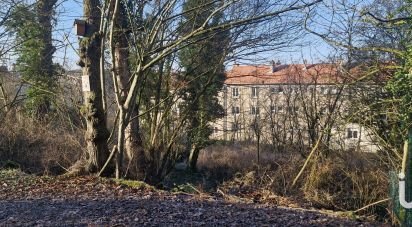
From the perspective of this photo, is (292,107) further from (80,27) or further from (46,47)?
(80,27)

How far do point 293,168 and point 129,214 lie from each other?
23.5 feet

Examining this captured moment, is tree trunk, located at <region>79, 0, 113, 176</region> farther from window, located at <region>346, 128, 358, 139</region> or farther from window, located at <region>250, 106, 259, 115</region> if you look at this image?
window, located at <region>250, 106, 259, 115</region>

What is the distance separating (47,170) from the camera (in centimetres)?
1043

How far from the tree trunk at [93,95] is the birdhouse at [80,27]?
92mm

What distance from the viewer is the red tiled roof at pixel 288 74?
12.7 meters

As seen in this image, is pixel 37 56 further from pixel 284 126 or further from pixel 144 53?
pixel 284 126

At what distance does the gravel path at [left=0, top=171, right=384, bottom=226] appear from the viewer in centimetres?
563

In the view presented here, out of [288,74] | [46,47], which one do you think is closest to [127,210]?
[46,47]

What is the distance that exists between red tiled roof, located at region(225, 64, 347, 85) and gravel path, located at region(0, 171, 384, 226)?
560 cm

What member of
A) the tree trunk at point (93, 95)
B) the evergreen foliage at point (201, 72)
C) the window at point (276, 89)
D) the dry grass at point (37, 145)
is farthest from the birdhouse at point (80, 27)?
the window at point (276, 89)

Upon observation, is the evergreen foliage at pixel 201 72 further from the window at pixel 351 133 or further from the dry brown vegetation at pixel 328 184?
the window at pixel 351 133

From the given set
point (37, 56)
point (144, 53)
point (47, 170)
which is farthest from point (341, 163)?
point (37, 56)

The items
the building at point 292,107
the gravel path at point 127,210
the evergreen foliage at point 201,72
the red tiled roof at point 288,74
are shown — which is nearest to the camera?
the gravel path at point 127,210

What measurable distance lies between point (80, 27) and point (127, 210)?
413cm
